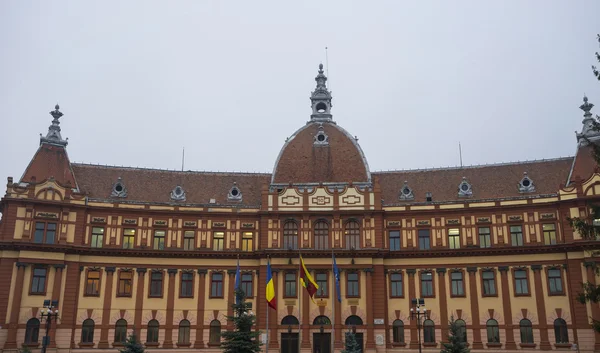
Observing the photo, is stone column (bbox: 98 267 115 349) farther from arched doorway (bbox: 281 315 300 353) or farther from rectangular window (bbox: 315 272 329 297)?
rectangular window (bbox: 315 272 329 297)

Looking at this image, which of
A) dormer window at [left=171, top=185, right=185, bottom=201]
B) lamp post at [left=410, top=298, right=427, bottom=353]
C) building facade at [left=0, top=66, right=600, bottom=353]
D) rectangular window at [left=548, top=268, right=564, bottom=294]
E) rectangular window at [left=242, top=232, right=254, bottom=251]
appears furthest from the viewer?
dormer window at [left=171, top=185, right=185, bottom=201]

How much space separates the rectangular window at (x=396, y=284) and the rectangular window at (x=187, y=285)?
757 inches

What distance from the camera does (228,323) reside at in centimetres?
5678

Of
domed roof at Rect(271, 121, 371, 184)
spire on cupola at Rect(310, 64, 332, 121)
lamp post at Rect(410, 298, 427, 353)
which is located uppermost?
spire on cupola at Rect(310, 64, 332, 121)

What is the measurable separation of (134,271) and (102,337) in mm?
6516

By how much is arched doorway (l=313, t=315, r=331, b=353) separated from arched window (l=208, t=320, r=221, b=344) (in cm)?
910

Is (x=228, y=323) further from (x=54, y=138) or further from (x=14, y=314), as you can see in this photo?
(x=54, y=138)

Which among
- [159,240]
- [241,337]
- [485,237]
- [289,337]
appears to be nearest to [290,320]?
[289,337]

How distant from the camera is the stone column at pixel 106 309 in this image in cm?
5459

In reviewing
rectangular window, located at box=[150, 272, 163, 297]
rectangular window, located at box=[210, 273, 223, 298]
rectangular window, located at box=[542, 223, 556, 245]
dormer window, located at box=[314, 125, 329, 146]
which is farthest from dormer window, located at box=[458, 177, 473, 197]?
rectangular window, located at box=[150, 272, 163, 297]

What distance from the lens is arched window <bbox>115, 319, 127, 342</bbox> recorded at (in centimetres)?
5519

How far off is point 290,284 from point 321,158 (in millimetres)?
13670

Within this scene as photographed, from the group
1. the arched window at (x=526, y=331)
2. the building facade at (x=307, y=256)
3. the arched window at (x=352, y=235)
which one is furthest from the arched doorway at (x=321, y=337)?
the arched window at (x=526, y=331)

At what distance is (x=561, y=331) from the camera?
53.4 meters
